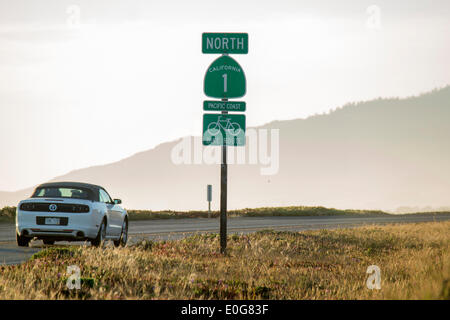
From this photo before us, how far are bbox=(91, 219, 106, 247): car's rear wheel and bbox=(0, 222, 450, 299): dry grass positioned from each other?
108 cm

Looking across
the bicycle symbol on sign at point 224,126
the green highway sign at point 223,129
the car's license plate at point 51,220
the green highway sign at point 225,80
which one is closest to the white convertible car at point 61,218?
the car's license plate at point 51,220

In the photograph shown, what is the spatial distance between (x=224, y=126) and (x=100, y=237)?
4.15m

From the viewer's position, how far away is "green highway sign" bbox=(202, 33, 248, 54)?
14266 mm

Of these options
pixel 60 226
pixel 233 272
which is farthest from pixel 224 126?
pixel 60 226

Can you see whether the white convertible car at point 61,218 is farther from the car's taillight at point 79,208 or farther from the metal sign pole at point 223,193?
the metal sign pole at point 223,193

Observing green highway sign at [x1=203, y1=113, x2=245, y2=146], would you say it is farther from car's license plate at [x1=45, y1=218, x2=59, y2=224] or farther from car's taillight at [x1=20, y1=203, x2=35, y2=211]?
car's taillight at [x1=20, y1=203, x2=35, y2=211]

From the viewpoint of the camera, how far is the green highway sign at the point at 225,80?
14.2m

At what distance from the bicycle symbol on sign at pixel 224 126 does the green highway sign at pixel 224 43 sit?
1.57 metres

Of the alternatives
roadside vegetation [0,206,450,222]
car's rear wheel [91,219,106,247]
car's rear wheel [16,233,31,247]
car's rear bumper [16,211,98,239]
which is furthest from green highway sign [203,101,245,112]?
roadside vegetation [0,206,450,222]

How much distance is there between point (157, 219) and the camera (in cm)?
3394
